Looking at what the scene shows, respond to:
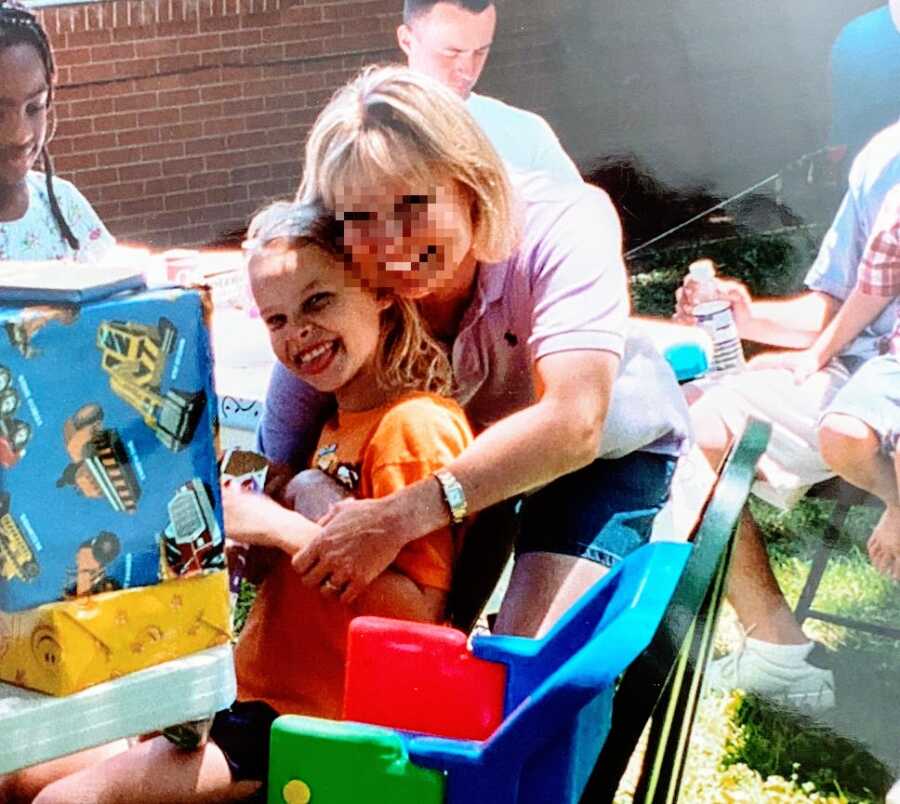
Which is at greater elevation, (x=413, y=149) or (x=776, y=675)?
(x=413, y=149)

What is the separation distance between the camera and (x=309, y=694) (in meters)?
2.10

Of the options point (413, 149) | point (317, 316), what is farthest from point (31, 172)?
point (413, 149)

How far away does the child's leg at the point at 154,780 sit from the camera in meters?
1.95

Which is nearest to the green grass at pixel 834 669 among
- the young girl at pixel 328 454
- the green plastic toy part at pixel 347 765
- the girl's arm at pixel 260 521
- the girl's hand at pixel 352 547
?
the young girl at pixel 328 454

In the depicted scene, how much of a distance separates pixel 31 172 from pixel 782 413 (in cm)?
112

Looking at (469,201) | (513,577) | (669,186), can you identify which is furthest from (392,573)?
(669,186)

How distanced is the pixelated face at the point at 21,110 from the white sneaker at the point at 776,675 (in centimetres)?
130

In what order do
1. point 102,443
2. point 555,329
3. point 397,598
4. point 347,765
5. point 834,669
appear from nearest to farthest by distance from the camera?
point 102,443, point 347,765, point 555,329, point 397,598, point 834,669

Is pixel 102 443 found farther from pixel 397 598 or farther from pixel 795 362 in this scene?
pixel 795 362

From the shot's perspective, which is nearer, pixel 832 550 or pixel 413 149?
pixel 413 149

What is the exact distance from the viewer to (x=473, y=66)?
1.99 metres

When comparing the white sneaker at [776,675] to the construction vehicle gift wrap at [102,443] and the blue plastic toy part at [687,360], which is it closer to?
the blue plastic toy part at [687,360]

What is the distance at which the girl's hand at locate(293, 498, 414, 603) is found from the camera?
1.99m

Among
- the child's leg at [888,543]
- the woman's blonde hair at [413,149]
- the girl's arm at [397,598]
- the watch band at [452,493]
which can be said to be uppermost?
the woman's blonde hair at [413,149]
